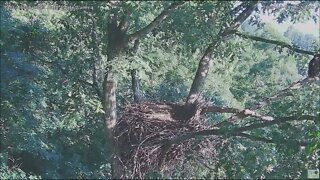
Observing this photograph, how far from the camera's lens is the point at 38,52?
579 centimetres

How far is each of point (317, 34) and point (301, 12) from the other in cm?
119

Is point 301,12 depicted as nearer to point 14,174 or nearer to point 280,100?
point 280,100

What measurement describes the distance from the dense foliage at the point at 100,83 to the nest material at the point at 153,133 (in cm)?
17

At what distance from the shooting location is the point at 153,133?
441cm

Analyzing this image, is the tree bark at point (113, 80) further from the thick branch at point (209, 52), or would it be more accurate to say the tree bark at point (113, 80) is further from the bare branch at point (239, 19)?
the bare branch at point (239, 19)

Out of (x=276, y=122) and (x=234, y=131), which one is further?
(x=234, y=131)

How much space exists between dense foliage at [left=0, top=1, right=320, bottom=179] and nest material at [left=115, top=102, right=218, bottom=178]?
6.5 inches

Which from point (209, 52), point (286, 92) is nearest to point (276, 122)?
point (286, 92)

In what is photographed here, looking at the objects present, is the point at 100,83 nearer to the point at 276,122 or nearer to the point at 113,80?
the point at 113,80

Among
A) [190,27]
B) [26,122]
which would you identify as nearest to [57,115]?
[26,122]

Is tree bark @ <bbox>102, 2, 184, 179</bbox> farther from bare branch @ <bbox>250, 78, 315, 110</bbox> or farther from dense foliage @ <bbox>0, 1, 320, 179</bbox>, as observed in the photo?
bare branch @ <bbox>250, 78, 315, 110</bbox>

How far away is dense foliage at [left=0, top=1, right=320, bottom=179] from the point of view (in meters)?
3.82

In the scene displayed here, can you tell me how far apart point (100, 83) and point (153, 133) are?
44.9 inches

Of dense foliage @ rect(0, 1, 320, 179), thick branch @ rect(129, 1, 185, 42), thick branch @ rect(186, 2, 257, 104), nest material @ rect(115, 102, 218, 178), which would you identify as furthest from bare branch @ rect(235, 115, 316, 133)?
thick branch @ rect(129, 1, 185, 42)
